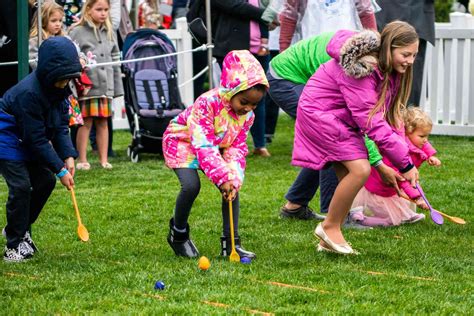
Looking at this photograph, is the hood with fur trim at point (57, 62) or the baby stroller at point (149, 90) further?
the baby stroller at point (149, 90)

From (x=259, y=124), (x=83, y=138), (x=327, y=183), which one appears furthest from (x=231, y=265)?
(x=259, y=124)

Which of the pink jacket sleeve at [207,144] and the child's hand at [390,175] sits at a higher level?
the pink jacket sleeve at [207,144]

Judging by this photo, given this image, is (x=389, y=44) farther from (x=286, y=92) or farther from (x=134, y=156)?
(x=134, y=156)

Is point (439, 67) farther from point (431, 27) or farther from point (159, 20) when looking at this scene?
point (159, 20)

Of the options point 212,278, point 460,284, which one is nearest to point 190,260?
point 212,278

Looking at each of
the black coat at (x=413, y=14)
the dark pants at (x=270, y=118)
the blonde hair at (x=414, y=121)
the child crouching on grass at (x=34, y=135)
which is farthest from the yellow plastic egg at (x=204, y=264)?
the dark pants at (x=270, y=118)

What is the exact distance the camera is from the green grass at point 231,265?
4.99 meters

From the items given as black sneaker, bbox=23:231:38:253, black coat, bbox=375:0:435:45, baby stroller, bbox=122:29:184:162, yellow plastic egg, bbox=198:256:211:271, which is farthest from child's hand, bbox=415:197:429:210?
baby stroller, bbox=122:29:184:162

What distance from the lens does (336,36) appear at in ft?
20.4

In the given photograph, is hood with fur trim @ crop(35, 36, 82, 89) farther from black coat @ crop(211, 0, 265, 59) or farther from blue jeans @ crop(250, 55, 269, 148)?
blue jeans @ crop(250, 55, 269, 148)

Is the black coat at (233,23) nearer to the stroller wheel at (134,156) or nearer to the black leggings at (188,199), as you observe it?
the stroller wheel at (134,156)

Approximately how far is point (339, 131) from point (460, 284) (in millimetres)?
1181

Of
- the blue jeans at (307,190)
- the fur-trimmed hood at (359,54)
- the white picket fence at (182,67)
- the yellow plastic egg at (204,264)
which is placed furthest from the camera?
the white picket fence at (182,67)

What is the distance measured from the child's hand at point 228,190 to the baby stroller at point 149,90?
4.93 metres
